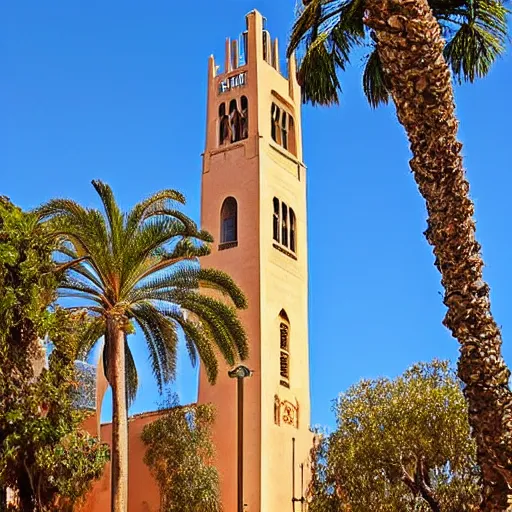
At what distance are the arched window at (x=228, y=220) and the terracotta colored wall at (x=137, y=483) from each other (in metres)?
7.08

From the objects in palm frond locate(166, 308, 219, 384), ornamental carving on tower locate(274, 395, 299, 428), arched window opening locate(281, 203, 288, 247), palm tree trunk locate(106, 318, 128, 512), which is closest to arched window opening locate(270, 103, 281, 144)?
arched window opening locate(281, 203, 288, 247)

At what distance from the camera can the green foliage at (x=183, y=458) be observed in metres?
30.8

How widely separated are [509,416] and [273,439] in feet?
75.7

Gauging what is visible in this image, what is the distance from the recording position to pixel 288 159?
38688 mm

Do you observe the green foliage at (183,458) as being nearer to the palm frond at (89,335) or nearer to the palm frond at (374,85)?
the palm frond at (89,335)

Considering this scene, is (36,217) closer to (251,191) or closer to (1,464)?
(1,464)

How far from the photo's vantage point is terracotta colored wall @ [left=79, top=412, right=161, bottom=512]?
33.9 meters

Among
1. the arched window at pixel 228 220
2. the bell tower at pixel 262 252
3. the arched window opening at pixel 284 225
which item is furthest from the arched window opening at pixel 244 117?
the arched window opening at pixel 284 225

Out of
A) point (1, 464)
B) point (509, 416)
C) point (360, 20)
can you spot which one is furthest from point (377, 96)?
point (1, 464)

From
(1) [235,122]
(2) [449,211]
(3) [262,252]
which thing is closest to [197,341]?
(3) [262,252]

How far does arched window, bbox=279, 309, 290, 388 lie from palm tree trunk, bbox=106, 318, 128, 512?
14028mm

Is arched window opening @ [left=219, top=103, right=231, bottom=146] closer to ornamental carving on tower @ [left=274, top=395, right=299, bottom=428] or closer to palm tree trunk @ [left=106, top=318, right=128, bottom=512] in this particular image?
ornamental carving on tower @ [left=274, top=395, right=299, bottom=428]

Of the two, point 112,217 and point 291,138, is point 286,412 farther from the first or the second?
point 112,217

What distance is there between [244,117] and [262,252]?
18.9 feet
